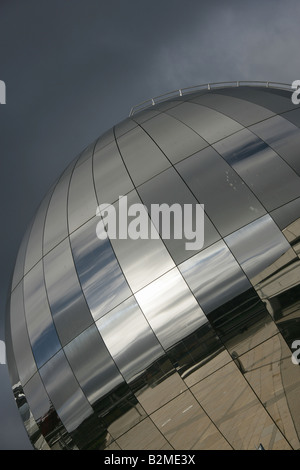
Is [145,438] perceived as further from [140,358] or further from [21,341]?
[21,341]

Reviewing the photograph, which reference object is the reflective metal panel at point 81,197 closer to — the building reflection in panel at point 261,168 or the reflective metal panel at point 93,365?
the reflective metal panel at point 93,365

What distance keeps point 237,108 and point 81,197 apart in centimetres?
417

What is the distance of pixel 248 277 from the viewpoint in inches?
351

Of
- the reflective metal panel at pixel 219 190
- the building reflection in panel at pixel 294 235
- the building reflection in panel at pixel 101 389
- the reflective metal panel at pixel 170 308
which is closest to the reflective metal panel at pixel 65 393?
the building reflection in panel at pixel 101 389

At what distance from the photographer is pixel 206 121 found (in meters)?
11.5

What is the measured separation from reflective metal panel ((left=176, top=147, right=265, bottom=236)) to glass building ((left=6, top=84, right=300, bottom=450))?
26 mm

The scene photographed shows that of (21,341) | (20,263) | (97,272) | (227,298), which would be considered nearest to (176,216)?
(227,298)

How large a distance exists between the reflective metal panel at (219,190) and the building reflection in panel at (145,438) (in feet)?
12.5

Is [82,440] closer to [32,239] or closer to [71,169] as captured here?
[32,239]

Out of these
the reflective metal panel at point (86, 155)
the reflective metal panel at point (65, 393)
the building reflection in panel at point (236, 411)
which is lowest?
the building reflection in panel at point (236, 411)

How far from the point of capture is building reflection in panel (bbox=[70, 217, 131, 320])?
9.73 meters

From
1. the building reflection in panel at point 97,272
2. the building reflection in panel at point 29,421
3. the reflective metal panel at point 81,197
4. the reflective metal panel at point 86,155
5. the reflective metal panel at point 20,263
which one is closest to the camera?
the building reflection in panel at point 97,272

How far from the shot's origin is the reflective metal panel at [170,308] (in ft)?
29.4

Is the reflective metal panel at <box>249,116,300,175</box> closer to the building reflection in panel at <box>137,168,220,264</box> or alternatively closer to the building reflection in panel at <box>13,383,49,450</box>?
the building reflection in panel at <box>137,168,220,264</box>
